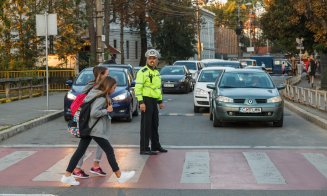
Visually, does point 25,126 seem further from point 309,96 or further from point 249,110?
point 309,96

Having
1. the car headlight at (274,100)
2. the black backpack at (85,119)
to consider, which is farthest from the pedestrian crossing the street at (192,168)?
the car headlight at (274,100)

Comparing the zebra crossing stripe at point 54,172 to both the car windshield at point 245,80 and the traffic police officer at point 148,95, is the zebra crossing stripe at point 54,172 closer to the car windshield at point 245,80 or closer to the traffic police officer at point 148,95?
the traffic police officer at point 148,95

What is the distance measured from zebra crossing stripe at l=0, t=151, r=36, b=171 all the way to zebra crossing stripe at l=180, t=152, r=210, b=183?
9.23ft

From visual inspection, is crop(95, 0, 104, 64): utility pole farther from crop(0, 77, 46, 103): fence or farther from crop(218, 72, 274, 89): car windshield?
crop(218, 72, 274, 89): car windshield

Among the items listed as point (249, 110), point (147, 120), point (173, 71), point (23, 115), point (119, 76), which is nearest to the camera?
point (147, 120)

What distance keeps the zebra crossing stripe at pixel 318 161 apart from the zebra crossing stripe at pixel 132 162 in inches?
106

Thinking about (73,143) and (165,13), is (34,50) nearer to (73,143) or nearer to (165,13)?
(73,143)

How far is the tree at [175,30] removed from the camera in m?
65.2

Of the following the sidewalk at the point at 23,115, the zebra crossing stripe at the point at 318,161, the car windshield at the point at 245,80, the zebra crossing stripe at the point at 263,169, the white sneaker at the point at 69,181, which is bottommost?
the zebra crossing stripe at the point at 318,161

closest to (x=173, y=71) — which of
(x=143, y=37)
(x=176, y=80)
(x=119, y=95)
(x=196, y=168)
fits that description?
(x=176, y=80)

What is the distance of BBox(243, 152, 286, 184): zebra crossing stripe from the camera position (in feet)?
29.4

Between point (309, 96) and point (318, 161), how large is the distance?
11426 millimetres

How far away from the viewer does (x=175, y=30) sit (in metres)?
67.7

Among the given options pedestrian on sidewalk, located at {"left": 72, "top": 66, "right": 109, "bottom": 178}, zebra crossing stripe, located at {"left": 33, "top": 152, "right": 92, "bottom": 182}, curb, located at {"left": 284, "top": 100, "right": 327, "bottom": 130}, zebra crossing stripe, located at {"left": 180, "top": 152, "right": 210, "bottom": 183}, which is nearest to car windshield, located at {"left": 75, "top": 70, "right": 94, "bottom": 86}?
curb, located at {"left": 284, "top": 100, "right": 327, "bottom": 130}
